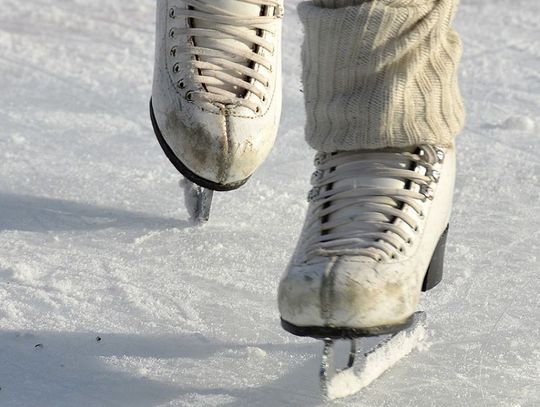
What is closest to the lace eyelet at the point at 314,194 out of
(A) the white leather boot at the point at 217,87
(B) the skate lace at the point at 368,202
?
(B) the skate lace at the point at 368,202

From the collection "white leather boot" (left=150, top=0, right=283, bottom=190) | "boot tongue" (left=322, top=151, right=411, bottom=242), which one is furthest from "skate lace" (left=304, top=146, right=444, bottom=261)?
"white leather boot" (left=150, top=0, right=283, bottom=190)

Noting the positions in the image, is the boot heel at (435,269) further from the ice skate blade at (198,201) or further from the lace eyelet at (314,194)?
the ice skate blade at (198,201)

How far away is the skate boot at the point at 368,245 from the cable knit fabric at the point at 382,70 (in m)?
0.03

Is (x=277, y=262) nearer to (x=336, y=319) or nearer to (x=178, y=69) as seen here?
(x=178, y=69)

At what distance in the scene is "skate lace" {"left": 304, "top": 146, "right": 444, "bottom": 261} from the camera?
138 centimetres

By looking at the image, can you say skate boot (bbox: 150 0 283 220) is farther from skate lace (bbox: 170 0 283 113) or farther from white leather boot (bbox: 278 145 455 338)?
white leather boot (bbox: 278 145 455 338)

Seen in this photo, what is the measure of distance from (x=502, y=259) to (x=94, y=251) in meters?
0.69

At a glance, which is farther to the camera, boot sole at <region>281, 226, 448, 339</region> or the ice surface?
the ice surface

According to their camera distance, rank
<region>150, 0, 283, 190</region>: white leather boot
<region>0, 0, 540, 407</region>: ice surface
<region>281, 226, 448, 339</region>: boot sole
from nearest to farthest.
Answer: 1. <region>281, 226, 448, 339</region>: boot sole
2. <region>0, 0, 540, 407</region>: ice surface
3. <region>150, 0, 283, 190</region>: white leather boot

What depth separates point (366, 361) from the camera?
1427 mm

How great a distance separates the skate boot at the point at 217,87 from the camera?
1.78 meters

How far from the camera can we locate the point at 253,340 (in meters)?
1.56

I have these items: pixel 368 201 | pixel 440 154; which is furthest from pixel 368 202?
pixel 440 154

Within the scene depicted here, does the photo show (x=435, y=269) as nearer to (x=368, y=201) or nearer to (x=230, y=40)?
(x=368, y=201)
